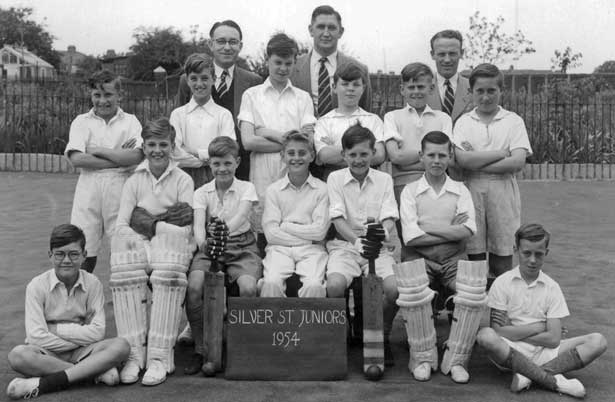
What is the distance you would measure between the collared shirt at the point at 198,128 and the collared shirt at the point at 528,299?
6.53 feet

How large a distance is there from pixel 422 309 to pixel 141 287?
1581 mm

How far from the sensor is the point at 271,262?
15.1ft

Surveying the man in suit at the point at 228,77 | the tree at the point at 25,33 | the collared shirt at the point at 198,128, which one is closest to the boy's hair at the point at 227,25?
the man in suit at the point at 228,77

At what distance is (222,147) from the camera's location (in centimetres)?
459

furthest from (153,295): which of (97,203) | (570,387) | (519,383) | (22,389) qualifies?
(570,387)

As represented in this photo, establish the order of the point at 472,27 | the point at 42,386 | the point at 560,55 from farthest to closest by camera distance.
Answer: the point at 560,55 → the point at 472,27 → the point at 42,386

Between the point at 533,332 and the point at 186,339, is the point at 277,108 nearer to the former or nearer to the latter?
the point at 186,339

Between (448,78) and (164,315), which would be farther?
(448,78)

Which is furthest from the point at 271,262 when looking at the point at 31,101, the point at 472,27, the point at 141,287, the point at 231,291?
the point at 472,27

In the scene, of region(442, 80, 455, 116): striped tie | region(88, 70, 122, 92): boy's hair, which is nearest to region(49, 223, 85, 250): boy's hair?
region(88, 70, 122, 92): boy's hair

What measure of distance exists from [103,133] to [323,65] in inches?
64.4

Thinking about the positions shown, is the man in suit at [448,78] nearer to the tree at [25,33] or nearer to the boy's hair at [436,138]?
the boy's hair at [436,138]

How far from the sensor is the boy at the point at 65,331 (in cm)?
394

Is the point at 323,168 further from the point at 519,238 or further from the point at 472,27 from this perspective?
the point at 472,27
